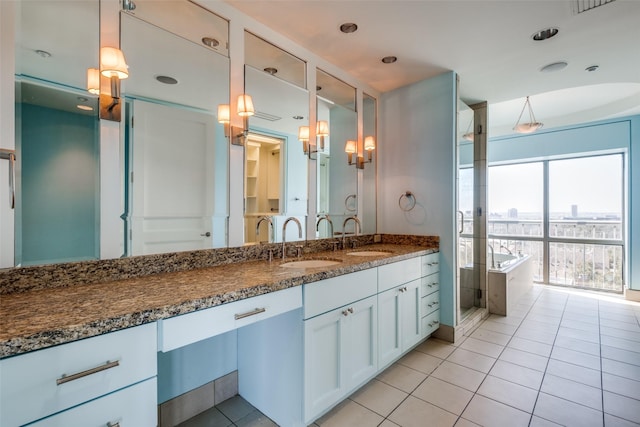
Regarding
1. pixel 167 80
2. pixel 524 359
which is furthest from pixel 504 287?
pixel 167 80

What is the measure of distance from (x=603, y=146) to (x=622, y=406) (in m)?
3.90

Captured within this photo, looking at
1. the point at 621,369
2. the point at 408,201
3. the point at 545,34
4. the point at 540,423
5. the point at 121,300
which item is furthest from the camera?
the point at 408,201

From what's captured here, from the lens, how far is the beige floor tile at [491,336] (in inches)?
107

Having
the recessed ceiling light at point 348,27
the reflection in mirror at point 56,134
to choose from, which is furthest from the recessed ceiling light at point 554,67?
the reflection in mirror at point 56,134

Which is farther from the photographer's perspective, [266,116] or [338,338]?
[266,116]

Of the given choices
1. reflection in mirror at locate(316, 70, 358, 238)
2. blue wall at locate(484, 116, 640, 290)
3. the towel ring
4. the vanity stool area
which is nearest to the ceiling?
reflection in mirror at locate(316, 70, 358, 238)

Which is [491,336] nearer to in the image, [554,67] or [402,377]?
[402,377]

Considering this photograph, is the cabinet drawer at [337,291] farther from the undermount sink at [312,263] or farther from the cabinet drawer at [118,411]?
the cabinet drawer at [118,411]

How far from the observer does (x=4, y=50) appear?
1.18 m

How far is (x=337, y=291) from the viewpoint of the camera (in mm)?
1679

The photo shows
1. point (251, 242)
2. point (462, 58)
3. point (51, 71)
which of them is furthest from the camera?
point (462, 58)

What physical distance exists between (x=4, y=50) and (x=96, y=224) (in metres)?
0.78

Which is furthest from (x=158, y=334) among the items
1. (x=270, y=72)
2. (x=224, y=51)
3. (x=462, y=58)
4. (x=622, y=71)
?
(x=622, y=71)

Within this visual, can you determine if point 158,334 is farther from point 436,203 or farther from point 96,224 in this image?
point 436,203
